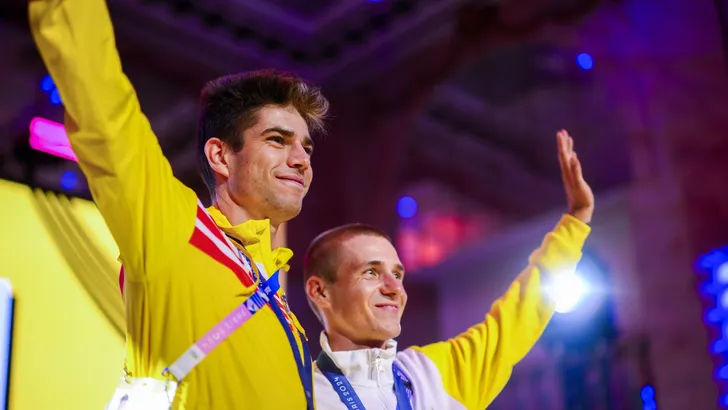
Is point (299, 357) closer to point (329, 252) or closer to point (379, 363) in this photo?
point (379, 363)

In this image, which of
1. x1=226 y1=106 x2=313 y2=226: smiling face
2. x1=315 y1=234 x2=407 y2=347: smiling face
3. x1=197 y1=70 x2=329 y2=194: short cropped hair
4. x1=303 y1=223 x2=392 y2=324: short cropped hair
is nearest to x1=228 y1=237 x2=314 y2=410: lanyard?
x1=226 y1=106 x2=313 y2=226: smiling face

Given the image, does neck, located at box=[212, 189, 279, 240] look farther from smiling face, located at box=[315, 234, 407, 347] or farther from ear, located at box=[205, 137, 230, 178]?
smiling face, located at box=[315, 234, 407, 347]

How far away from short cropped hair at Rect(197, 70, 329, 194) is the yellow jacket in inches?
8.4

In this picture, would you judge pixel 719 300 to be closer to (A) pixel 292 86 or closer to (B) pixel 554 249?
(B) pixel 554 249

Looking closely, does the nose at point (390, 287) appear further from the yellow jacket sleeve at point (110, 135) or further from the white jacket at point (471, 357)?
the yellow jacket sleeve at point (110, 135)

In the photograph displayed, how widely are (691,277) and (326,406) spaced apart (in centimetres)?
279

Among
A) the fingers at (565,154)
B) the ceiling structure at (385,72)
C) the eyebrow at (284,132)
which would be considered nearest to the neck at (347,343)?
the eyebrow at (284,132)

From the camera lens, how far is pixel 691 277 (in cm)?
395

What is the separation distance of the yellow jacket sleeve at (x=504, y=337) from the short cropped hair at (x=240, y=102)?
739 mm

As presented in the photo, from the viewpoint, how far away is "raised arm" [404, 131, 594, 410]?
195 cm

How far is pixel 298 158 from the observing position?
4.96 ft

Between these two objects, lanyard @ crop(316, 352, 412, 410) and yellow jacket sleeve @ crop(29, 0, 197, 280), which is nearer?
yellow jacket sleeve @ crop(29, 0, 197, 280)

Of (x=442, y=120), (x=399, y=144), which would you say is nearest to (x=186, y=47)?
(x=399, y=144)

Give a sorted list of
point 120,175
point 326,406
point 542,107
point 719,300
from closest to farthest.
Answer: point 120,175
point 326,406
point 719,300
point 542,107
